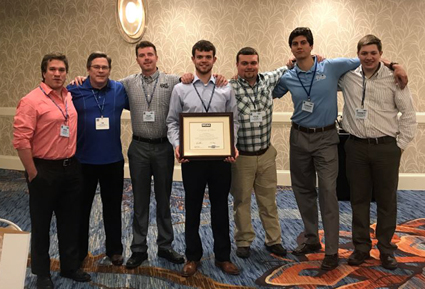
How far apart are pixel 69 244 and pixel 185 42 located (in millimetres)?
3701

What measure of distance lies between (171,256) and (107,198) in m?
0.68

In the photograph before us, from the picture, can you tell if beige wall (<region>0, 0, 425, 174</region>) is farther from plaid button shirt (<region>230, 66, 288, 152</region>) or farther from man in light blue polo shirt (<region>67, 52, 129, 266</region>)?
man in light blue polo shirt (<region>67, 52, 129, 266</region>)

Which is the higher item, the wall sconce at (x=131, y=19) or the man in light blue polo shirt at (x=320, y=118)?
the wall sconce at (x=131, y=19)

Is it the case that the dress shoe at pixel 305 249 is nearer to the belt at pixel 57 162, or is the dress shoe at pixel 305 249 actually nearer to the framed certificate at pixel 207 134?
the framed certificate at pixel 207 134

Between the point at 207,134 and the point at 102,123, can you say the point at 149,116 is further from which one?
the point at 207,134

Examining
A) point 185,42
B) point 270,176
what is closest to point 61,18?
point 185,42

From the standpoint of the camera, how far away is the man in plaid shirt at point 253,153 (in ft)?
9.57

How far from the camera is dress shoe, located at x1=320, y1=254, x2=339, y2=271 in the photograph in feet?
9.21

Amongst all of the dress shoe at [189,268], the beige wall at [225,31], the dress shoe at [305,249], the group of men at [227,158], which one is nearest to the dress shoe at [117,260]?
the group of men at [227,158]

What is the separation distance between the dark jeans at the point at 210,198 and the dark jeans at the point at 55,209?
30.6 inches

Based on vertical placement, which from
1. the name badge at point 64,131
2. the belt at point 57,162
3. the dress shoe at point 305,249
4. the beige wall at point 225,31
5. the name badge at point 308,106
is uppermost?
the beige wall at point 225,31

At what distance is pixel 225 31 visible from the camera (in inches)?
215

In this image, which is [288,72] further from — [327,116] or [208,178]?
[208,178]

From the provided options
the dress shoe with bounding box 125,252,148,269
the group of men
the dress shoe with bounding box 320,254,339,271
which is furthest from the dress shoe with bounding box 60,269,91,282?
the dress shoe with bounding box 320,254,339,271
